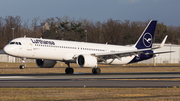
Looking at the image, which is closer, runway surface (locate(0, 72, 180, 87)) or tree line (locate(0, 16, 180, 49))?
runway surface (locate(0, 72, 180, 87))

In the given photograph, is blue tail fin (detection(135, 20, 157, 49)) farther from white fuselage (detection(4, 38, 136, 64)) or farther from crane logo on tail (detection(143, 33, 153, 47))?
white fuselage (detection(4, 38, 136, 64))

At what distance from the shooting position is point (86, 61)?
38.2 metres

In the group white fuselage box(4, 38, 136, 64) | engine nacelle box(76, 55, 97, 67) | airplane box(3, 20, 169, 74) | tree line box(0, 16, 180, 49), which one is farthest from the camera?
tree line box(0, 16, 180, 49)

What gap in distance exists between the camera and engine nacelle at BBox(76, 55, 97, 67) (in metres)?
38.2

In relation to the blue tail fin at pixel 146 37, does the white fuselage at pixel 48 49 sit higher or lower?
lower

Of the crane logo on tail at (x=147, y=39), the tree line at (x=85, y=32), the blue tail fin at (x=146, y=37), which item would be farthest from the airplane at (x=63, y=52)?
the tree line at (x=85, y=32)

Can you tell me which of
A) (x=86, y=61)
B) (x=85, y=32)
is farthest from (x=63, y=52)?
(x=85, y=32)

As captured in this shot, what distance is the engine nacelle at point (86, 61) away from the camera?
38.2 metres

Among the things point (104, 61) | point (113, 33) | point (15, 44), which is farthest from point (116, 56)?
point (113, 33)

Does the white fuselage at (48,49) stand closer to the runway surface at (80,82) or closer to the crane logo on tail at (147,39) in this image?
the runway surface at (80,82)

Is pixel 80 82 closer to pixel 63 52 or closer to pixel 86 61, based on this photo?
pixel 86 61

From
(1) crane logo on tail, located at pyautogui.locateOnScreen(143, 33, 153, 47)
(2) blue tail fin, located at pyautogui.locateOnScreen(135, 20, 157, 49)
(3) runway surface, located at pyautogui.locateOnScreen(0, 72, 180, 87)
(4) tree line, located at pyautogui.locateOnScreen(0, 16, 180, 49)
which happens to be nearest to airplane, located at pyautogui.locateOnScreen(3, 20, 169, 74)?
(2) blue tail fin, located at pyautogui.locateOnScreen(135, 20, 157, 49)

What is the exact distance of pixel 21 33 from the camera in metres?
130

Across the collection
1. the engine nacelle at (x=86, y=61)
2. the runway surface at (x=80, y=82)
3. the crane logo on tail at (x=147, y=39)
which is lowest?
the runway surface at (x=80, y=82)
